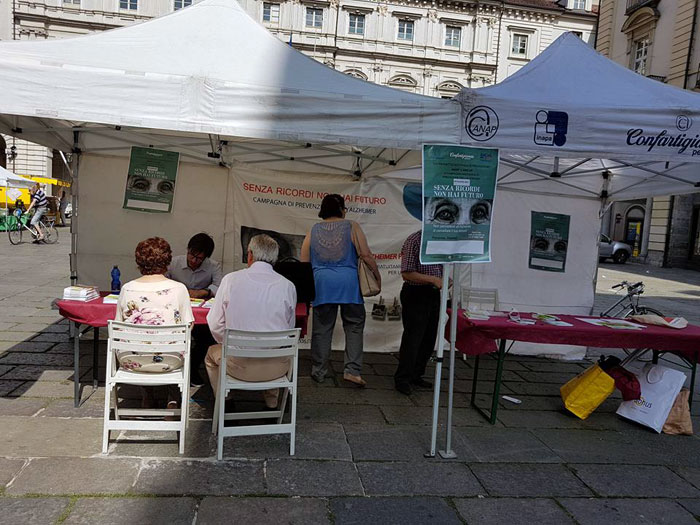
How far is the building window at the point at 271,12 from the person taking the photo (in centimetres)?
3519

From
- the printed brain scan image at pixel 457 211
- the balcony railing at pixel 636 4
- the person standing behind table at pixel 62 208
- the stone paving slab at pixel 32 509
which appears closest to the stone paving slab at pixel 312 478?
the stone paving slab at pixel 32 509

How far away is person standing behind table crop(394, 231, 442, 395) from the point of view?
14.7 ft

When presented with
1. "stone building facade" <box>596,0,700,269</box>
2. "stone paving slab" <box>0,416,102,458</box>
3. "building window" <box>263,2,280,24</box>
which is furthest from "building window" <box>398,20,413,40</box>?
"stone paving slab" <box>0,416,102,458</box>

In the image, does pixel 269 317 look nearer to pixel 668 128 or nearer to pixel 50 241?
pixel 668 128

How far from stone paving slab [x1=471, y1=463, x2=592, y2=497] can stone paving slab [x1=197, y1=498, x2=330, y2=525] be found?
1.06 m

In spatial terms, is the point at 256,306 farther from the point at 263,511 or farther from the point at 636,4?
the point at 636,4

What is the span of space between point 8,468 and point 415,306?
306cm

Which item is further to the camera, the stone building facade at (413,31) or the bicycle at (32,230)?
the stone building facade at (413,31)

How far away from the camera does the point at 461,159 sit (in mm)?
3379

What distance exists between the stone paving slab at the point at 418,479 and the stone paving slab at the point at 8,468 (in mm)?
1940

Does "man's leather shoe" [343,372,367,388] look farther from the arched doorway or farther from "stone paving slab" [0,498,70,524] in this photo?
the arched doorway

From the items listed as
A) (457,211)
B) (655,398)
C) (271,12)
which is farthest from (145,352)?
(271,12)

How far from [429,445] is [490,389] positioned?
157 centimetres

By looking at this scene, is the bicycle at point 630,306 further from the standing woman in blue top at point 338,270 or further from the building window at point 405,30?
the building window at point 405,30
